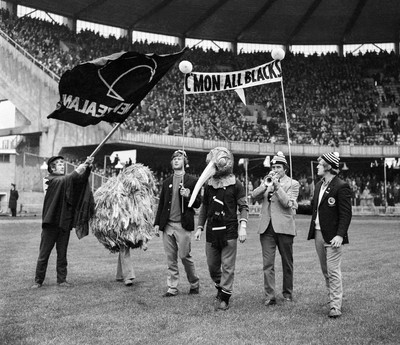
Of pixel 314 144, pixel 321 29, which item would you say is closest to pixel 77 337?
pixel 314 144

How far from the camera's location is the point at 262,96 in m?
44.2

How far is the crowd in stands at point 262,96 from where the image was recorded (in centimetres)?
3644

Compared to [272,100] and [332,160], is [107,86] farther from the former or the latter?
[272,100]

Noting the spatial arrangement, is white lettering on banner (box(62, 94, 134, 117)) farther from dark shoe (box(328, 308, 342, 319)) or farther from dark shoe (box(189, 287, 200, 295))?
dark shoe (box(328, 308, 342, 319))

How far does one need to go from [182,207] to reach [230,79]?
250 cm

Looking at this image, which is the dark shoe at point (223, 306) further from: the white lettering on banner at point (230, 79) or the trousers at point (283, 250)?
the white lettering on banner at point (230, 79)

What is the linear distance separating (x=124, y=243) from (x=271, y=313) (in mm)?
2993

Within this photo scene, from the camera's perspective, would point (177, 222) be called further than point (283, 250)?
Yes

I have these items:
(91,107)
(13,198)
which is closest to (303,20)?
(13,198)

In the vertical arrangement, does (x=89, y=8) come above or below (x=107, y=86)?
above

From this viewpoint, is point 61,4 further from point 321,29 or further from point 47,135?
point 321,29

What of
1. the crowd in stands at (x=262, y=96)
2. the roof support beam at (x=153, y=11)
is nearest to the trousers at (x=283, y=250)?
the crowd in stands at (x=262, y=96)

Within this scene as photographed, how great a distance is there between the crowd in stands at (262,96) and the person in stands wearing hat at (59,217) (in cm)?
2525

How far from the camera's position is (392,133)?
40688 mm
